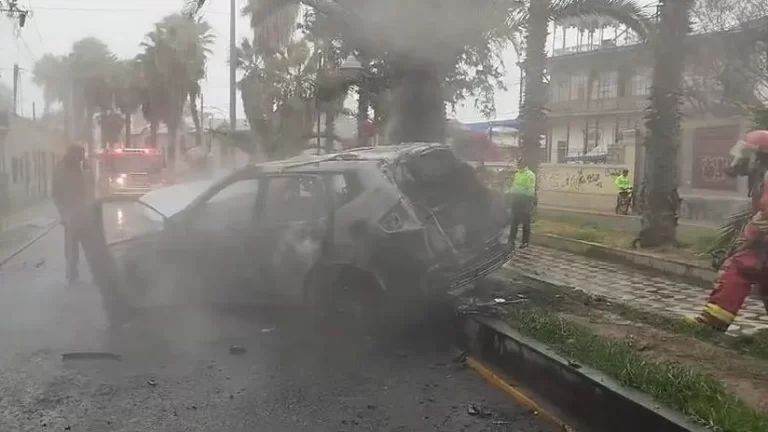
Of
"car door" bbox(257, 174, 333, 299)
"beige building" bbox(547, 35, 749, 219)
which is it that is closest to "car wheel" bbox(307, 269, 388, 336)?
"car door" bbox(257, 174, 333, 299)

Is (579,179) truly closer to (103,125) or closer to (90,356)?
(90,356)

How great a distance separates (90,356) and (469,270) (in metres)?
2.97

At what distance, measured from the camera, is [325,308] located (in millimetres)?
6695

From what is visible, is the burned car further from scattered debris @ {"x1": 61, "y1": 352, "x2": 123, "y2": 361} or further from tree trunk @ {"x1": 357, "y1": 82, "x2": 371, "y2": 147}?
tree trunk @ {"x1": 357, "y1": 82, "x2": 371, "y2": 147}

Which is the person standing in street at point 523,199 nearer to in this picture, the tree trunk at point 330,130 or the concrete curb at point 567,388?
the concrete curb at point 567,388

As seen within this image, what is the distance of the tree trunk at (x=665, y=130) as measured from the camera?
37.9 ft

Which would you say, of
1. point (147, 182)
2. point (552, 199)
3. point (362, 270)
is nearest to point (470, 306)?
point (362, 270)

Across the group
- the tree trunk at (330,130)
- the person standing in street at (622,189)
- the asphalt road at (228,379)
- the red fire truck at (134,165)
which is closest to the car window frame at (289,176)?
the asphalt road at (228,379)

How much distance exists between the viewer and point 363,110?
18.4m

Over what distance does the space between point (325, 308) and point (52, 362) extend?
2.09 m

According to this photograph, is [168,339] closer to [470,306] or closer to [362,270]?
[362,270]

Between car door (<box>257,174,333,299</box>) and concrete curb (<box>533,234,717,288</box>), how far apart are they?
4.88 meters

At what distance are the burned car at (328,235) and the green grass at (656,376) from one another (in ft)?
3.27

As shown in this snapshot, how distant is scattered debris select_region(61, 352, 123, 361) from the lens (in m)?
5.89
